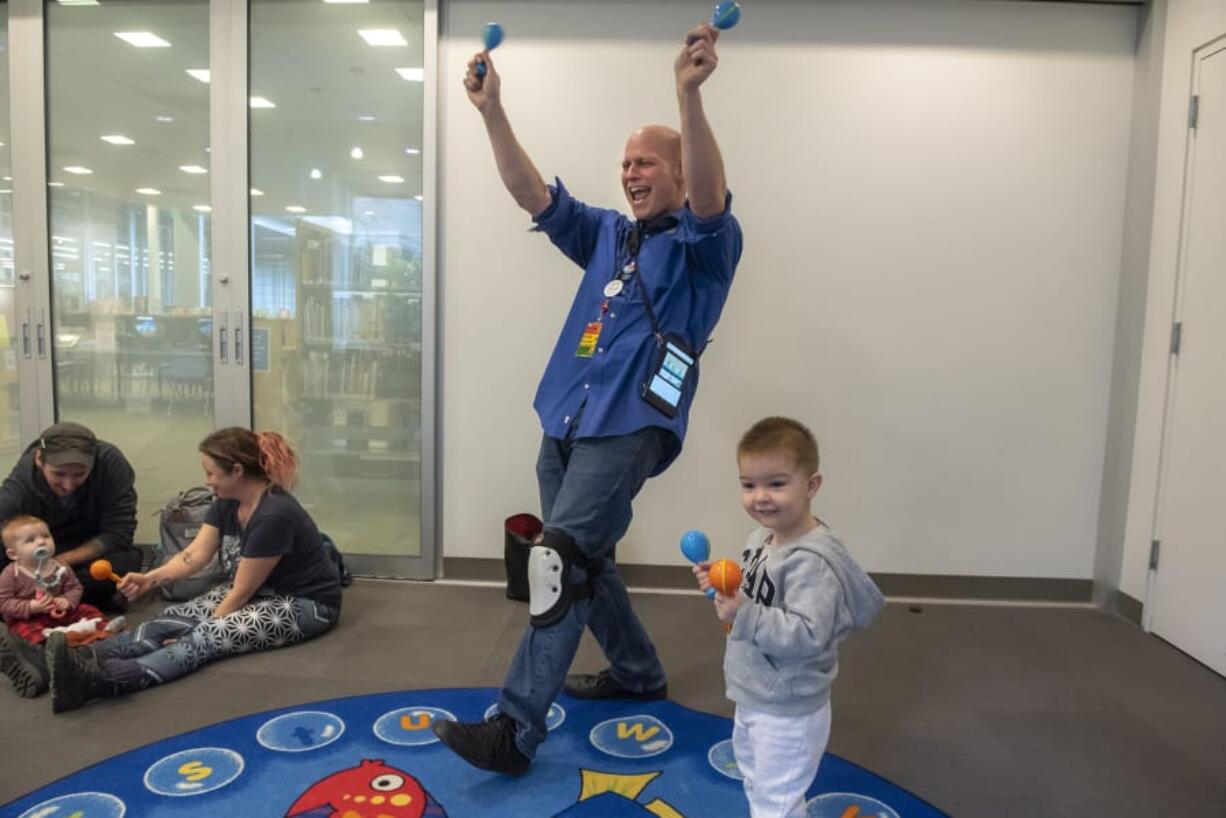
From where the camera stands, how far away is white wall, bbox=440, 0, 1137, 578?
326cm

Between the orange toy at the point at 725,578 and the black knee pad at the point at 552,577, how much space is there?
478 millimetres

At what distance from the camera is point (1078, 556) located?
340cm

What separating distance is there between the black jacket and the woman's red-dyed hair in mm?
631

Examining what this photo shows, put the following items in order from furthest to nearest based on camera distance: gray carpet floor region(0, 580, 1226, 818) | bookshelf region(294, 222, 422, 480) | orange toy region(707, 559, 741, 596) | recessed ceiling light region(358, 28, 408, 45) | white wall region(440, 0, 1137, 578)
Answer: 1. bookshelf region(294, 222, 422, 480)
2. recessed ceiling light region(358, 28, 408, 45)
3. white wall region(440, 0, 1137, 578)
4. gray carpet floor region(0, 580, 1226, 818)
5. orange toy region(707, 559, 741, 596)

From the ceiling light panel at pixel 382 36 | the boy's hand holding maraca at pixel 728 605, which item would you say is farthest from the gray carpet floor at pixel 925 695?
the ceiling light panel at pixel 382 36

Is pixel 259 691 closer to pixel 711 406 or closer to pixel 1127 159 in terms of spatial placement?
pixel 711 406

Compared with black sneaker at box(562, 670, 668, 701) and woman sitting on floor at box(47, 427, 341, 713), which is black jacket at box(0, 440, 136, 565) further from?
black sneaker at box(562, 670, 668, 701)

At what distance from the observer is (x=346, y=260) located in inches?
137

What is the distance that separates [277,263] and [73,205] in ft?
3.06

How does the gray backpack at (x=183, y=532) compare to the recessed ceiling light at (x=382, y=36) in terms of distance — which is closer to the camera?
the gray backpack at (x=183, y=532)

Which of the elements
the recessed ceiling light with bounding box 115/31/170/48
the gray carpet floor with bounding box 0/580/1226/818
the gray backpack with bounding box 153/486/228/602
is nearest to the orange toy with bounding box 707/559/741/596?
the gray carpet floor with bounding box 0/580/1226/818

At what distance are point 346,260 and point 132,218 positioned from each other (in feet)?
3.14

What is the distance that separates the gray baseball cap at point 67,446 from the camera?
2848mm

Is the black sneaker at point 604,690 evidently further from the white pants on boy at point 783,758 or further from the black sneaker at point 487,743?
the white pants on boy at point 783,758
